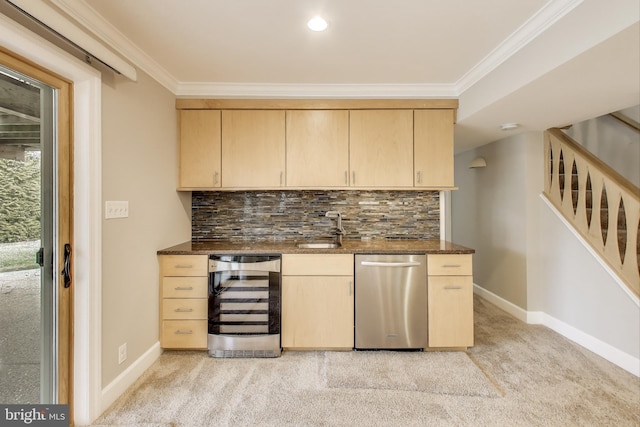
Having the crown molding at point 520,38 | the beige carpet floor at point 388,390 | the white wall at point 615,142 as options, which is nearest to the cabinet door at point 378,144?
the crown molding at point 520,38

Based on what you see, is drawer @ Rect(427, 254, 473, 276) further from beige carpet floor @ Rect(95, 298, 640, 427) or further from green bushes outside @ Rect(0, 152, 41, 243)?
green bushes outside @ Rect(0, 152, 41, 243)

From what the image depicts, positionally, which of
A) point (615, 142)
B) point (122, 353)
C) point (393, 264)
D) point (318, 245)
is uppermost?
point (615, 142)

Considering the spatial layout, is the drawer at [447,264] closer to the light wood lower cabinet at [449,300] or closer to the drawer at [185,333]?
the light wood lower cabinet at [449,300]

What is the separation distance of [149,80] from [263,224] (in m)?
1.60

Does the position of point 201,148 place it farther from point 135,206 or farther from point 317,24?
point 317,24

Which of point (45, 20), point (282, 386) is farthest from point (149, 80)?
point (282, 386)

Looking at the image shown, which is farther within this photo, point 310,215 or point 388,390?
point 310,215

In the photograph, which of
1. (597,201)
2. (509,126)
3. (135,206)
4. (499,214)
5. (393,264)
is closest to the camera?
(135,206)

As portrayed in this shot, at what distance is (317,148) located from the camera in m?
2.72

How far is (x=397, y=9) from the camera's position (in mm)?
1667

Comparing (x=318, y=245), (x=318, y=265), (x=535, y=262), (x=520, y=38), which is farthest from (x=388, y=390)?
(x=520, y=38)

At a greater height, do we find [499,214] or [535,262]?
[499,214]

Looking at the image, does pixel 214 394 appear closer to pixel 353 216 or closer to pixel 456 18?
pixel 353 216

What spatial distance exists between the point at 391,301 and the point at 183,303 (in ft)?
5.83
